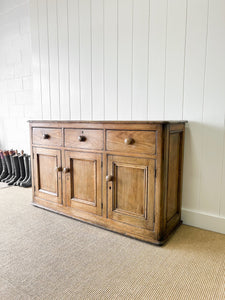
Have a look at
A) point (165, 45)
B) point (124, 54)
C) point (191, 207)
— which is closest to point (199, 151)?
point (191, 207)

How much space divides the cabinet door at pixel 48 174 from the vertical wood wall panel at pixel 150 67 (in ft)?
2.02

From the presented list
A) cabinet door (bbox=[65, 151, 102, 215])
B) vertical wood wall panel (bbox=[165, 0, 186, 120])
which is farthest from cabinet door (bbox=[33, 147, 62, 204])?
vertical wood wall panel (bbox=[165, 0, 186, 120])

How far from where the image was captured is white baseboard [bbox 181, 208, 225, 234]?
1856mm

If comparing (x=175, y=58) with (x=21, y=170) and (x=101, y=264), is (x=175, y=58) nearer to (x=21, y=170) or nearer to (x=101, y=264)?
(x=101, y=264)

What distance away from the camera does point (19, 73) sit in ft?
11.5

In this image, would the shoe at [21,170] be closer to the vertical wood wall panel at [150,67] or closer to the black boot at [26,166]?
the black boot at [26,166]

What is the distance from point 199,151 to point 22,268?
153 centimetres

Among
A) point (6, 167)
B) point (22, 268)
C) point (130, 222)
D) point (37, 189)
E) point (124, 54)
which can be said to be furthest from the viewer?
point (6, 167)

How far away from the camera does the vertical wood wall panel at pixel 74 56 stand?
8.09ft

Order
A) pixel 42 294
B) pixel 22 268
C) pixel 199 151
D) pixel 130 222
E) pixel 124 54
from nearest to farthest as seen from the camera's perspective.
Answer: pixel 42 294
pixel 22 268
pixel 130 222
pixel 199 151
pixel 124 54

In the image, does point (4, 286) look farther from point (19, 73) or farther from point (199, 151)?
point (19, 73)

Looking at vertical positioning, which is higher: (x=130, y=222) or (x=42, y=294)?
(x=130, y=222)

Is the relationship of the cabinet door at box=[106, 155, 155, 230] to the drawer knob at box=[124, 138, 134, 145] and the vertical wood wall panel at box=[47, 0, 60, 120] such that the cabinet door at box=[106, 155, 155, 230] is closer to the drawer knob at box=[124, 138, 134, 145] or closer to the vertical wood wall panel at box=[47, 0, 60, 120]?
the drawer knob at box=[124, 138, 134, 145]

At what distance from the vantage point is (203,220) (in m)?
1.93
